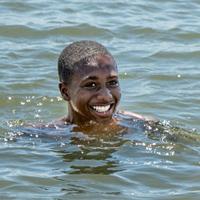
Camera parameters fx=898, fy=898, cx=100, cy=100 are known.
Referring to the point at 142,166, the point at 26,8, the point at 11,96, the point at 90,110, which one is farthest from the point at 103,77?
the point at 26,8

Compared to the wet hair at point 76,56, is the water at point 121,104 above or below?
below

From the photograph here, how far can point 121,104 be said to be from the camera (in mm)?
9688

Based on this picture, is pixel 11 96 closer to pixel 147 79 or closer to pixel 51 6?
pixel 147 79

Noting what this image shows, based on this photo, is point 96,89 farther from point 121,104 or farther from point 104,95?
point 121,104

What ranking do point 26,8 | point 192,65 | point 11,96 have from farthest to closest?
point 26,8, point 192,65, point 11,96

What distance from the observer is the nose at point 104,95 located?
7.67 metres

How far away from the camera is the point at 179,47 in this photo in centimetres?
1152

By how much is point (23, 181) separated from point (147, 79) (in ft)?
12.5

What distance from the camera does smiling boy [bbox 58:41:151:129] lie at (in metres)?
7.71

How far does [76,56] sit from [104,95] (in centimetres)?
51

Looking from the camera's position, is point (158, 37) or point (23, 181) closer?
point (23, 181)

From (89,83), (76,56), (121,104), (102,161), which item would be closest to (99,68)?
(89,83)

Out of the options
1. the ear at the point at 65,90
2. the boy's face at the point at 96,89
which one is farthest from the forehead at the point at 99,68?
the ear at the point at 65,90

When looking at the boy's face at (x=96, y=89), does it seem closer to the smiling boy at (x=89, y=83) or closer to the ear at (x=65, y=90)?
the smiling boy at (x=89, y=83)
